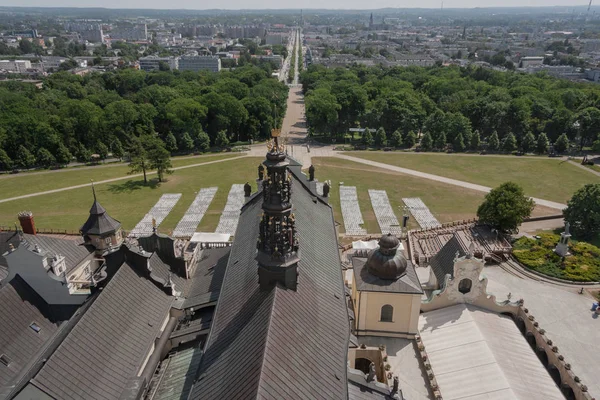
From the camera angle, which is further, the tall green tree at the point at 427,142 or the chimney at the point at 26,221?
the tall green tree at the point at 427,142

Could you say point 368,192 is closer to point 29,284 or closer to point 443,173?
point 443,173

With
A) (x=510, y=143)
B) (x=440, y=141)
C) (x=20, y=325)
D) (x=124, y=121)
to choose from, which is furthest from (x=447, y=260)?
(x=124, y=121)

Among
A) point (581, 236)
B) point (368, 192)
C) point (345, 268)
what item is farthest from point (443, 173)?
point (345, 268)

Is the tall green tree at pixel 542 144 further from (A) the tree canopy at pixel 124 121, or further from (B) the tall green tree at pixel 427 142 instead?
(A) the tree canopy at pixel 124 121

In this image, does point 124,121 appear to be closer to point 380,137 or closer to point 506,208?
point 380,137

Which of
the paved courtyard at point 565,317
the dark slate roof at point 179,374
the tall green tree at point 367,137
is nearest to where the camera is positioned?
the dark slate roof at point 179,374

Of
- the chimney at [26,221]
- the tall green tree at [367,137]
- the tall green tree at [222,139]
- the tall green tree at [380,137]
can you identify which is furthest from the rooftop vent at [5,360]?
the tall green tree at [380,137]

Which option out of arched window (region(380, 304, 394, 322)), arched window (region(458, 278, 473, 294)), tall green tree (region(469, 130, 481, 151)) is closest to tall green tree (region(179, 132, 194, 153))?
tall green tree (region(469, 130, 481, 151))
